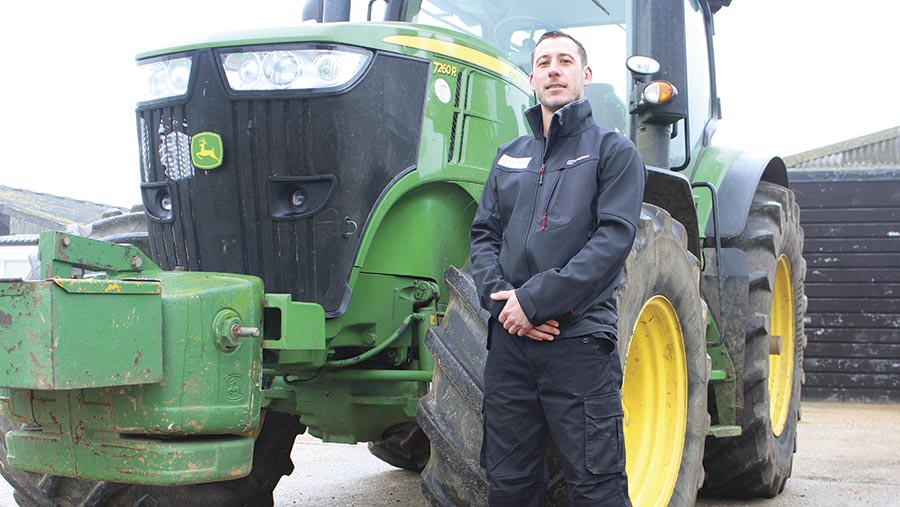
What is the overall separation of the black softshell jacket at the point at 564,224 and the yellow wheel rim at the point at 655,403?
0.80 meters

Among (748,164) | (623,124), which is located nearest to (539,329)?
(623,124)

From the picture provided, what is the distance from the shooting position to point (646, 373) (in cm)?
355

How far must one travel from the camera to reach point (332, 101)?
121 inches

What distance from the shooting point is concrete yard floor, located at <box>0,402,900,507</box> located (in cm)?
484

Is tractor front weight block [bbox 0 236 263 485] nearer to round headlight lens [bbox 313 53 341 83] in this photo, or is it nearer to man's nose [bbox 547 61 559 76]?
round headlight lens [bbox 313 53 341 83]

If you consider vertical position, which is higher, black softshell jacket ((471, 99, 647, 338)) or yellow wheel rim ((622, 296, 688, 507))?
black softshell jacket ((471, 99, 647, 338))

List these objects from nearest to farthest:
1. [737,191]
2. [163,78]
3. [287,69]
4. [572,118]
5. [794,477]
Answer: [572,118], [287,69], [163,78], [737,191], [794,477]

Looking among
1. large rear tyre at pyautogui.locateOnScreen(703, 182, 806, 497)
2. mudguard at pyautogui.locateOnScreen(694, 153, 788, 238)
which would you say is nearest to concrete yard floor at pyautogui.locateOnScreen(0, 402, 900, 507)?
large rear tyre at pyautogui.locateOnScreen(703, 182, 806, 497)

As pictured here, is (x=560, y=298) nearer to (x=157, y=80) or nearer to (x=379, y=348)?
(x=379, y=348)

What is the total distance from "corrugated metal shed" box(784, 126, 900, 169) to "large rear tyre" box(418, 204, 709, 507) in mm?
9510

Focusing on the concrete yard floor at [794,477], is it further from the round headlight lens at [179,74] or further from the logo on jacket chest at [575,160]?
the logo on jacket chest at [575,160]

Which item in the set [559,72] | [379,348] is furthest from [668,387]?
[559,72]

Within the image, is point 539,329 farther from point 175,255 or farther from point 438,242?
point 175,255

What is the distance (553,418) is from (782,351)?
10.4 ft
